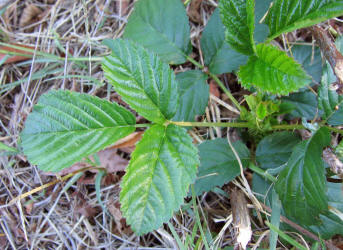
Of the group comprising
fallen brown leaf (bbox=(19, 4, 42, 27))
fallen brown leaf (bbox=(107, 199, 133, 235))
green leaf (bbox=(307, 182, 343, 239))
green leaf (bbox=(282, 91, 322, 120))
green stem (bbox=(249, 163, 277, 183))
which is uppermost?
fallen brown leaf (bbox=(19, 4, 42, 27))

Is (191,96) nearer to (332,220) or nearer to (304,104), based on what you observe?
(304,104)

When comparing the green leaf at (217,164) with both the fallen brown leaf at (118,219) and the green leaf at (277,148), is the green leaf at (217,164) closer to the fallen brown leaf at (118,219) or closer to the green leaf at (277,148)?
the green leaf at (277,148)

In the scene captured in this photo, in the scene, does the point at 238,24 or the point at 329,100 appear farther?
the point at 329,100

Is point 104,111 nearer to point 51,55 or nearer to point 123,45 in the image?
point 123,45

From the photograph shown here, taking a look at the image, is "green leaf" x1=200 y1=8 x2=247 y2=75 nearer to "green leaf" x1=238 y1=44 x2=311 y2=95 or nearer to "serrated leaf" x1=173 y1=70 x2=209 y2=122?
"serrated leaf" x1=173 y1=70 x2=209 y2=122

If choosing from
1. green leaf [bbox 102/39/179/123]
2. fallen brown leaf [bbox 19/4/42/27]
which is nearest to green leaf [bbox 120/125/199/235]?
green leaf [bbox 102/39/179/123]

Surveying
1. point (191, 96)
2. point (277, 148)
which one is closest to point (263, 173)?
point (277, 148)
